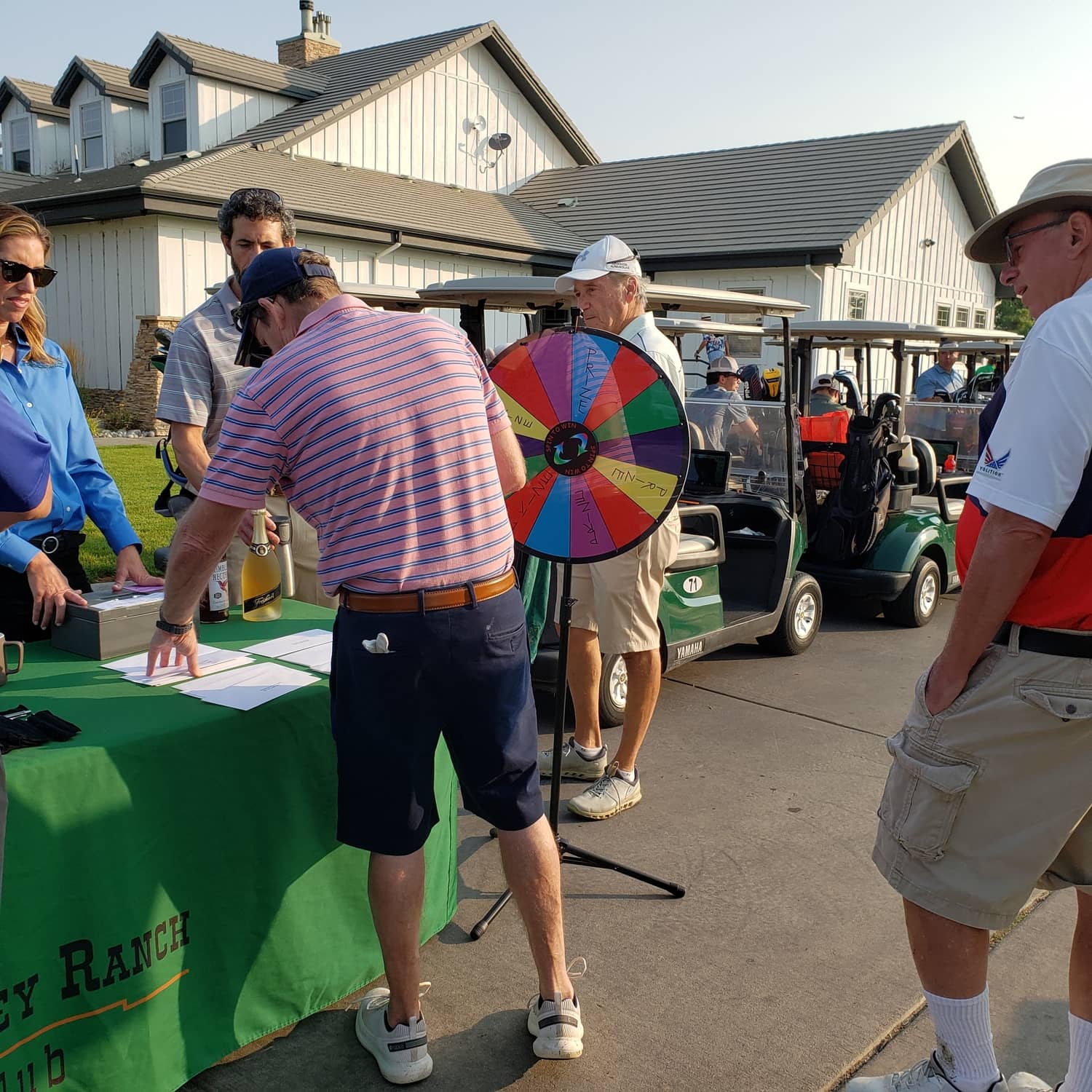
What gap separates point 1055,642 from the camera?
2018 millimetres

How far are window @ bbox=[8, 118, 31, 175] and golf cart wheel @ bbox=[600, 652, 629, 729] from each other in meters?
23.3

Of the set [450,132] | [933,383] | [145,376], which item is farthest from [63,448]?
[450,132]

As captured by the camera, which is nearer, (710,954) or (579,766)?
(710,954)

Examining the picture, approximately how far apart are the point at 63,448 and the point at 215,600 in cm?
72

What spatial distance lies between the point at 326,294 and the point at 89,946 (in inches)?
58.7

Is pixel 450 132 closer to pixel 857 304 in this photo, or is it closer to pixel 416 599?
pixel 857 304

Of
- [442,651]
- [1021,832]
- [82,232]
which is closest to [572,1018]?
[442,651]

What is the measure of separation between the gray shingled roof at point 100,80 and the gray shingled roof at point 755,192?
315 inches

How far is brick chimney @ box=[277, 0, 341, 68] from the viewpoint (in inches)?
939

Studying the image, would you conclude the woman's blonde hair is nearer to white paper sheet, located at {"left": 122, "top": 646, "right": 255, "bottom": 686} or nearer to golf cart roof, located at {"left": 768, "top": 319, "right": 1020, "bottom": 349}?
white paper sheet, located at {"left": 122, "top": 646, "right": 255, "bottom": 686}

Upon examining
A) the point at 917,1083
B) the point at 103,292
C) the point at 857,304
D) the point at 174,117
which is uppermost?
the point at 174,117

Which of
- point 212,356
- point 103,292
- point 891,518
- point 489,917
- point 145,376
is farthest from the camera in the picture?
point 103,292

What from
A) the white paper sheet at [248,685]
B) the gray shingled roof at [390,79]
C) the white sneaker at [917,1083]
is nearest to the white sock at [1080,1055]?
the white sneaker at [917,1083]

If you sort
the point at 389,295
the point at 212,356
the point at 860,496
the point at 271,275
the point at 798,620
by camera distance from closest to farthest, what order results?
the point at 271,275, the point at 212,356, the point at 389,295, the point at 798,620, the point at 860,496
